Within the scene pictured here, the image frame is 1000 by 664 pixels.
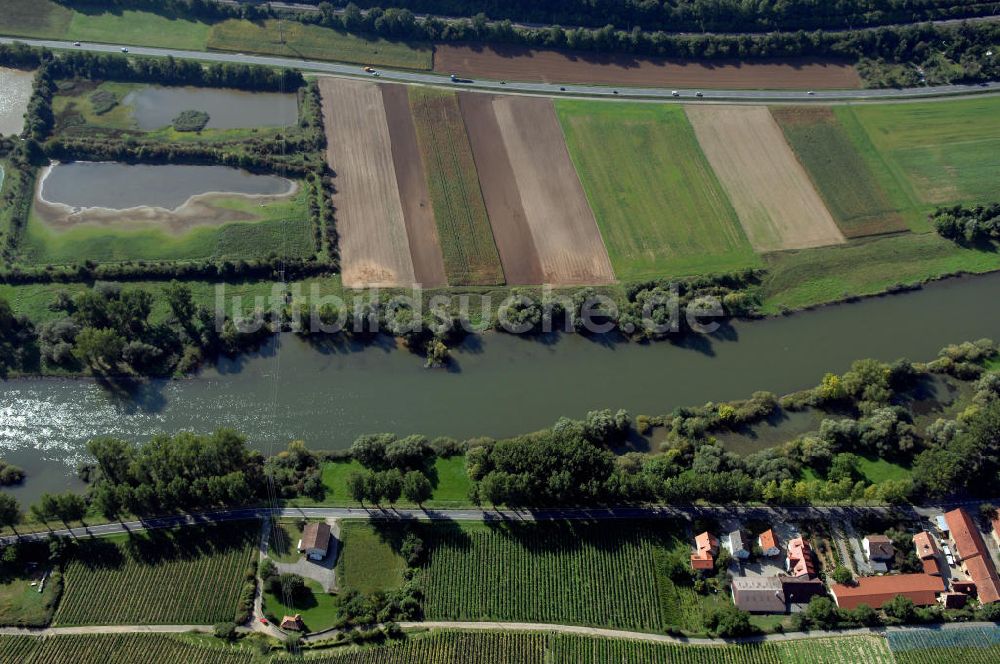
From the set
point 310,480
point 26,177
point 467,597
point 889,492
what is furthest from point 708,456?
point 26,177

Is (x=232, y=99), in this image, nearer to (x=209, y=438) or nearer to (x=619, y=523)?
Answer: (x=209, y=438)

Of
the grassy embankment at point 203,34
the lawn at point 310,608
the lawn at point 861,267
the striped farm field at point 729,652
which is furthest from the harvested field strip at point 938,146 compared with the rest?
the lawn at point 310,608

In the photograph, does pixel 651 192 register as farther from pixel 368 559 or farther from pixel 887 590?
pixel 368 559

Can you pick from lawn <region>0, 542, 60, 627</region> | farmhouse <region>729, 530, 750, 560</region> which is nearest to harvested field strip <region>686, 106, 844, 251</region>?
farmhouse <region>729, 530, 750, 560</region>

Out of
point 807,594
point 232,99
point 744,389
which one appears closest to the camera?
point 807,594

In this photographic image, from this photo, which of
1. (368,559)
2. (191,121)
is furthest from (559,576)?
(191,121)

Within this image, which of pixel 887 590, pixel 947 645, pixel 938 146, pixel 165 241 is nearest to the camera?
pixel 947 645
